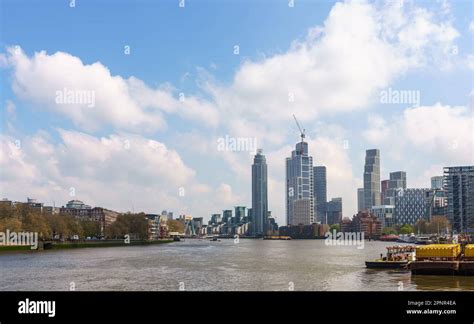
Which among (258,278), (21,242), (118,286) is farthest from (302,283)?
(21,242)

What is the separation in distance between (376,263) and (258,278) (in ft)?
60.2

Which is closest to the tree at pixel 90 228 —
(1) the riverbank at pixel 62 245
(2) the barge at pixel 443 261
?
(1) the riverbank at pixel 62 245

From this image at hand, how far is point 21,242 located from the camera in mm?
100625

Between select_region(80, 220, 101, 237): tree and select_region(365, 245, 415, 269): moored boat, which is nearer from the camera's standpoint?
select_region(365, 245, 415, 269): moored boat

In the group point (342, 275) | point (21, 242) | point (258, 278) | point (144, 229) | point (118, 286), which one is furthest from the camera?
point (144, 229)

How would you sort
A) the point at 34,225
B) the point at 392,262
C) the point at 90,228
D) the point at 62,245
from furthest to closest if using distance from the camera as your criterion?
the point at 90,228, the point at 62,245, the point at 34,225, the point at 392,262

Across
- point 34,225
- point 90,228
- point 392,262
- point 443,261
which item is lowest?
point 90,228

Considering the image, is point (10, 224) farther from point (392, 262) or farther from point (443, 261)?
point (443, 261)

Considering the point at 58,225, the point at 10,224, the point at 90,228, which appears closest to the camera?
the point at 10,224

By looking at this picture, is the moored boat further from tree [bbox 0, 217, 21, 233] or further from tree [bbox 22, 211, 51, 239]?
tree [bbox 22, 211, 51, 239]

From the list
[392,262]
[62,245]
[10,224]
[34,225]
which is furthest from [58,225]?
[392,262]

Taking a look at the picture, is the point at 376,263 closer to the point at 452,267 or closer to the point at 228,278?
the point at 452,267

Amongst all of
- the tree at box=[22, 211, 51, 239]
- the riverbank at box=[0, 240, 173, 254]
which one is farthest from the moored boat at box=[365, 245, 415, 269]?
the tree at box=[22, 211, 51, 239]

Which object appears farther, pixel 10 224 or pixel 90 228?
pixel 90 228
